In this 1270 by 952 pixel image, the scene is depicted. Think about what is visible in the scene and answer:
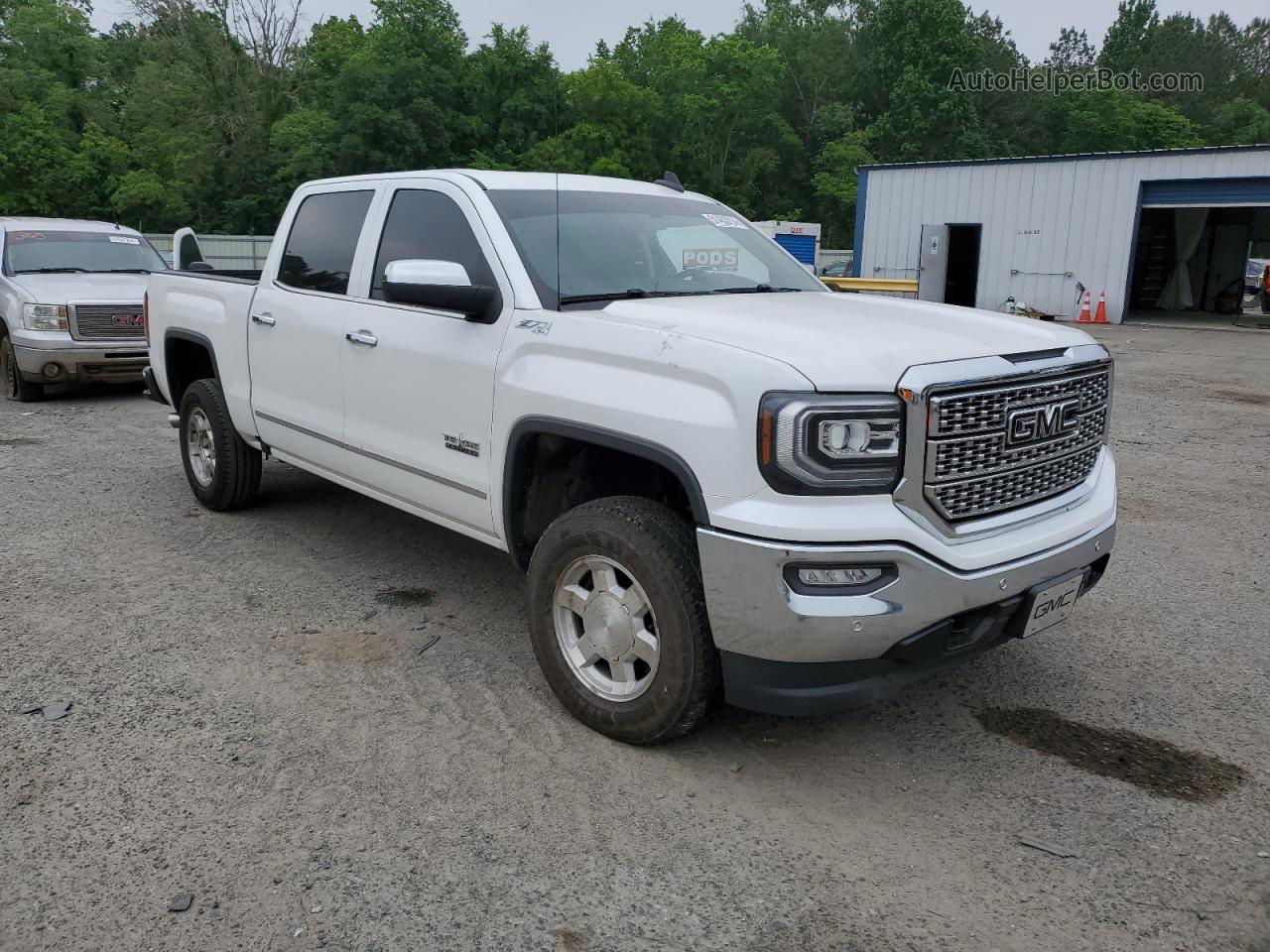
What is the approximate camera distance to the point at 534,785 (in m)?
3.37

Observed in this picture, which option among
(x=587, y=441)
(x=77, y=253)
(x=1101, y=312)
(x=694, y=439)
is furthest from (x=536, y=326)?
(x=1101, y=312)

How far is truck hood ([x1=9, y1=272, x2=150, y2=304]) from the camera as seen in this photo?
33.8 feet

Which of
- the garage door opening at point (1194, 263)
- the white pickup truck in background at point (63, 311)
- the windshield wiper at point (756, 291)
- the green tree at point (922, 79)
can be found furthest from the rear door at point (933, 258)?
the green tree at point (922, 79)

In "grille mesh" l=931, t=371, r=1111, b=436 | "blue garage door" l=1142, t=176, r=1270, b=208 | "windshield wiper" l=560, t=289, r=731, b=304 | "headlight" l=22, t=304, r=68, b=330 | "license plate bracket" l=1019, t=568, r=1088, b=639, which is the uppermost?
"blue garage door" l=1142, t=176, r=1270, b=208

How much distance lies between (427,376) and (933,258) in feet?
82.1

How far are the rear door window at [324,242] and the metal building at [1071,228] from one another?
2310 centimetres

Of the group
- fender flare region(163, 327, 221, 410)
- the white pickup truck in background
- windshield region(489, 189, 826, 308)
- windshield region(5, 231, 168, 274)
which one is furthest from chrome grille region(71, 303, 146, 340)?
windshield region(489, 189, 826, 308)

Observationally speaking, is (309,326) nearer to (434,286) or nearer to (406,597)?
(406,597)

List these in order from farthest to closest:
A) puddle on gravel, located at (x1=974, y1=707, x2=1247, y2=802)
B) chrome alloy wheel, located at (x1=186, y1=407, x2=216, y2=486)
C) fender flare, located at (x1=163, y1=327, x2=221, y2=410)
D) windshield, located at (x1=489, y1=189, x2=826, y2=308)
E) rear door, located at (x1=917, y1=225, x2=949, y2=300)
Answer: rear door, located at (x1=917, y1=225, x2=949, y2=300) < chrome alloy wheel, located at (x1=186, y1=407, x2=216, y2=486) < fender flare, located at (x1=163, y1=327, x2=221, y2=410) < windshield, located at (x1=489, y1=189, x2=826, y2=308) < puddle on gravel, located at (x1=974, y1=707, x2=1247, y2=802)

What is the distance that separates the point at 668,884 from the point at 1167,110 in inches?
3091

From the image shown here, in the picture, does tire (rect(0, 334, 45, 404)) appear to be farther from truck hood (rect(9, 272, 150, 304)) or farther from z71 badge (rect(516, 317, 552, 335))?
z71 badge (rect(516, 317, 552, 335))

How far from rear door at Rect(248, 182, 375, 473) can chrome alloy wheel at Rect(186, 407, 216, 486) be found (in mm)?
818

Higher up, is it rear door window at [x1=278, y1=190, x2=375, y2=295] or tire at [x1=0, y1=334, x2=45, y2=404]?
rear door window at [x1=278, y1=190, x2=375, y2=295]

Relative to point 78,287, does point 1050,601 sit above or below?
below
